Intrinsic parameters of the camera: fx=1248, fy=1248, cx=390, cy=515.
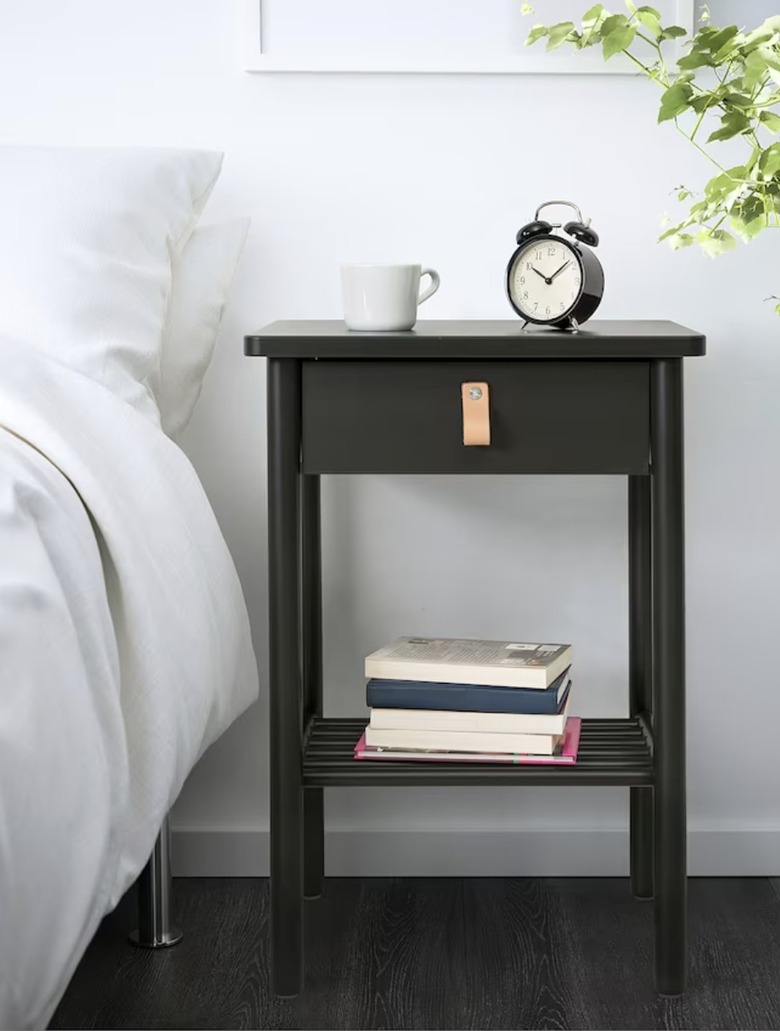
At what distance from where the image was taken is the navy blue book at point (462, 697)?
1439 mm

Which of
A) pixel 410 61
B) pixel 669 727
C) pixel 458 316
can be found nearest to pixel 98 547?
pixel 669 727

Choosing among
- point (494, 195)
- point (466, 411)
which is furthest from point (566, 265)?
point (494, 195)

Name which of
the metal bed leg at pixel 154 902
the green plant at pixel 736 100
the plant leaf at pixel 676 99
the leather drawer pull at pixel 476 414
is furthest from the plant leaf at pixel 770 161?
the metal bed leg at pixel 154 902

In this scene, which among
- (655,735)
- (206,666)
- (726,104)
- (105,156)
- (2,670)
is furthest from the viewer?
(105,156)

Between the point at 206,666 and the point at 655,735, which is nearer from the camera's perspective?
the point at 206,666

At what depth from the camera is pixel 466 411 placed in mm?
1364

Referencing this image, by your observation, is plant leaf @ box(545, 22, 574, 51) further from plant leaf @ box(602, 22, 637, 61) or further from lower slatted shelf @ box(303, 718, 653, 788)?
lower slatted shelf @ box(303, 718, 653, 788)

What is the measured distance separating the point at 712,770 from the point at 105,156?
1209 millimetres

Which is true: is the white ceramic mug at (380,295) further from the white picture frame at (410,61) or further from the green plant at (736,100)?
the white picture frame at (410,61)

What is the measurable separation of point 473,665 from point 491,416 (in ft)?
0.98

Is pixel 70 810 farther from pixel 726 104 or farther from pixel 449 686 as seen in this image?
pixel 726 104

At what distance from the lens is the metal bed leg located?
5.11ft

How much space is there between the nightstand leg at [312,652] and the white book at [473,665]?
180 millimetres

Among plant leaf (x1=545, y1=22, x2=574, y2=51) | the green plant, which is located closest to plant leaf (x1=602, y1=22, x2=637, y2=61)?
the green plant
